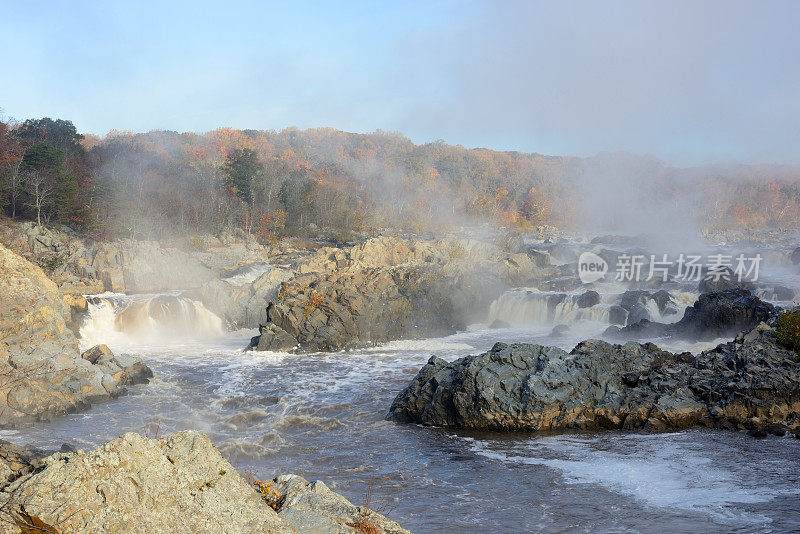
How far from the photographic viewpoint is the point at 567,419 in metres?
11.6

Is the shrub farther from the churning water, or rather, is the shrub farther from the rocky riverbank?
the rocky riverbank

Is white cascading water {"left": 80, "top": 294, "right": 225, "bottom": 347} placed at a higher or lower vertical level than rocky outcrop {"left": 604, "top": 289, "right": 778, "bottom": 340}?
lower

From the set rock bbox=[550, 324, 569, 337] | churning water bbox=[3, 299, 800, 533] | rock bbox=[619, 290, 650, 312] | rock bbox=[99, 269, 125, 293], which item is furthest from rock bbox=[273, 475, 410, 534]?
rock bbox=[99, 269, 125, 293]

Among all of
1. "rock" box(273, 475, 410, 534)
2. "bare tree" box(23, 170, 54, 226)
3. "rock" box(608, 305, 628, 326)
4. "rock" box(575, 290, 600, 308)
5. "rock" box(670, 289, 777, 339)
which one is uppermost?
"bare tree" box(23, 170, 54, 226)

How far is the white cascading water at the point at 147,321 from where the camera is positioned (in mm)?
23812

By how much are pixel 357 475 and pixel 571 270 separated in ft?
92.2

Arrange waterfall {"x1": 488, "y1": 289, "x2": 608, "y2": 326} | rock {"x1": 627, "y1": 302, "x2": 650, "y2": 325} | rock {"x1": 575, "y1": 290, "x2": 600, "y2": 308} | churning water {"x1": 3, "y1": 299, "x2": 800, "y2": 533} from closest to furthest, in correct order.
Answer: churning water {"x1": 3, "y1": 299, "x2": 800, "y2": 533}, rock {"x1": 627, "y1": 302, "x2": 650, "y2": 325}, waterfall {"x1": 488, "y1": 289, "x2": 608, "y2": 326}, rock {"x1": 575, "y1": 290, "x2": 600, "y2": 308}

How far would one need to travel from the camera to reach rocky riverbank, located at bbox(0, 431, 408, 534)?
3084 millimetres

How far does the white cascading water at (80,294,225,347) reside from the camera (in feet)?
78.1

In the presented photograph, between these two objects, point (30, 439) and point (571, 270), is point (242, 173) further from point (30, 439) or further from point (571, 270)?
point (30, 439)

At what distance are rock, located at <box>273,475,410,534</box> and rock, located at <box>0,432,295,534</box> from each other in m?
0.26

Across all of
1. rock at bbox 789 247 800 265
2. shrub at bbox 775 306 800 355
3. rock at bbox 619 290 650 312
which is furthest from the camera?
rock at bbox 789 247 800 265

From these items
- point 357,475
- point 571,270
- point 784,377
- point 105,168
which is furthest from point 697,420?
point 105,168

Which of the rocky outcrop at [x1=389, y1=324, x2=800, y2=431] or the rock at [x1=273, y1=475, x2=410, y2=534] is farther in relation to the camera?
the rocky outcrop at [x1=389, y1=324, x2=800, y2=431]
